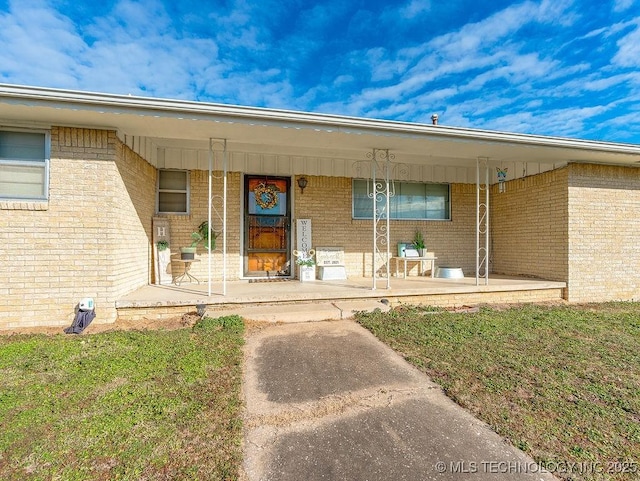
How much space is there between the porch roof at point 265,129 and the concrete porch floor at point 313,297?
2.62 meters

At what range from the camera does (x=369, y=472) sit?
183 centimetres

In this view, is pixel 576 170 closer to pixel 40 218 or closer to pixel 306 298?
pixel 306 298

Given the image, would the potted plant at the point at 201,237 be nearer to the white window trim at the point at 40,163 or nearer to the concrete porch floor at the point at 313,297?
the concrete porch floor at the point at 313,297

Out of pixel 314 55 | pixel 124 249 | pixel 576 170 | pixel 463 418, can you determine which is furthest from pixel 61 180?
pixel 314 55

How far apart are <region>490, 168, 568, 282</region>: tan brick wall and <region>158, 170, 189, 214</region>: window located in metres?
7.82

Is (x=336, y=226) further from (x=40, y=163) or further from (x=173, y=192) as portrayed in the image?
(x=40, y=163)

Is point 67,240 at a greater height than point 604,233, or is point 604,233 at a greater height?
point 604,233

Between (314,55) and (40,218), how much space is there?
13.6 meters

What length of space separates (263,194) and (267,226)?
0.76 meters

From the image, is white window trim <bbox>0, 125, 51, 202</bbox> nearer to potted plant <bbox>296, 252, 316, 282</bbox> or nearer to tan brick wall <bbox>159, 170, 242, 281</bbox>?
tan brick wall <bbox>159, 170, 242, 281</bbox>

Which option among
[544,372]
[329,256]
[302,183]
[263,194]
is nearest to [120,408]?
[544,372]

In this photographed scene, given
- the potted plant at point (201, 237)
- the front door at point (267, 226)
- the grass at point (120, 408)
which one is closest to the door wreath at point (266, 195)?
the front door at point (267, 226)

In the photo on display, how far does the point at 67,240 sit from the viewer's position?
4512 mm

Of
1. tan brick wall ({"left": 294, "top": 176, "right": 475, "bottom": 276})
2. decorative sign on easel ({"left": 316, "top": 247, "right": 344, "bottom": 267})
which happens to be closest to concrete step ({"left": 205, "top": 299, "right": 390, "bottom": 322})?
decorative sign on easel ({"left": 316, "top": 247, "right": 344, "bottom": 267})
